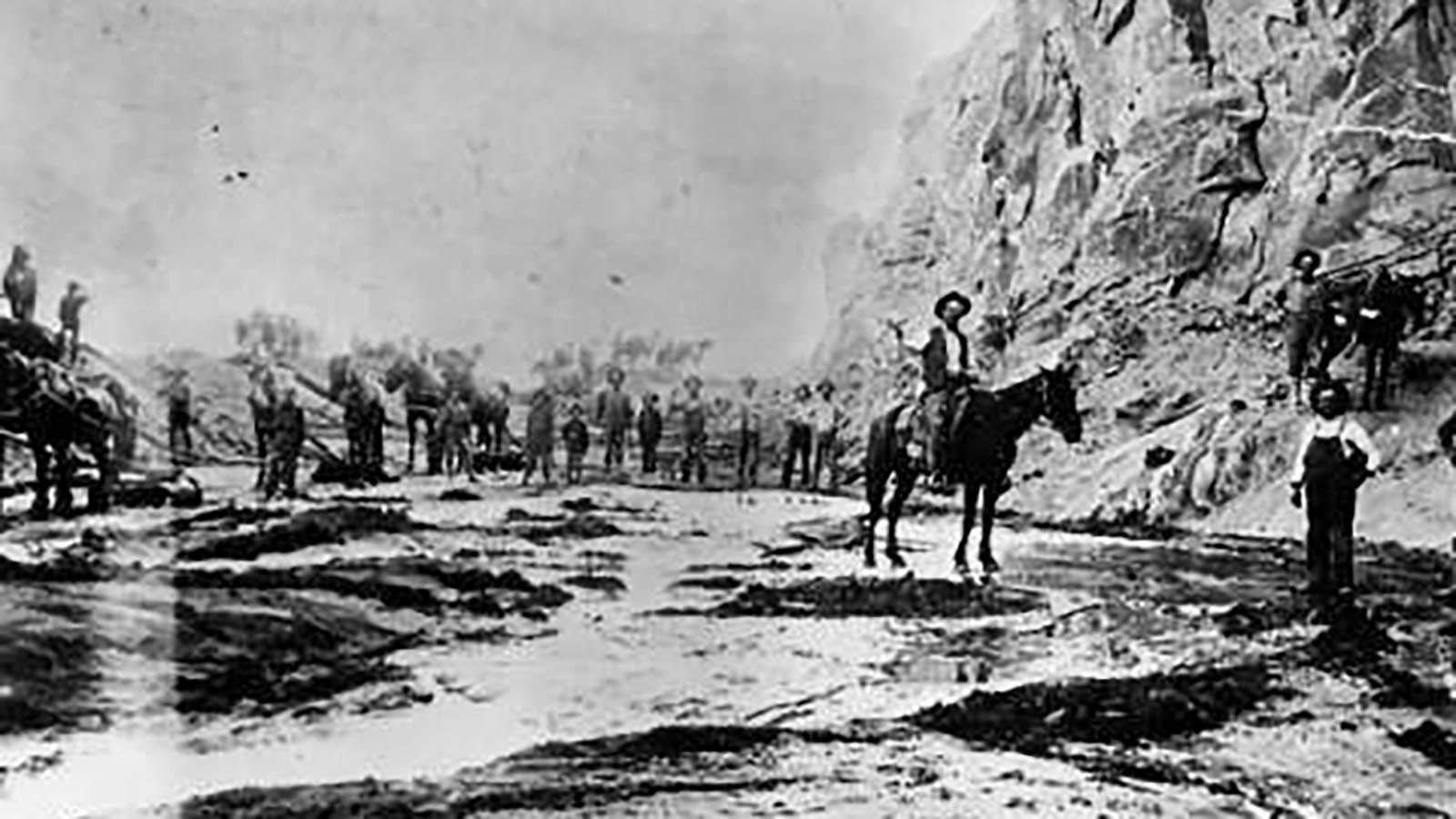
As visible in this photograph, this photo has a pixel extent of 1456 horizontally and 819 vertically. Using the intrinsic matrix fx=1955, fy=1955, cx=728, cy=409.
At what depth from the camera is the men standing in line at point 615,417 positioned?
3.03 meters

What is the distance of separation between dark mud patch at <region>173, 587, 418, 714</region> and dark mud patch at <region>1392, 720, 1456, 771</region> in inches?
59.5

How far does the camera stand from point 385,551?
3078 mm

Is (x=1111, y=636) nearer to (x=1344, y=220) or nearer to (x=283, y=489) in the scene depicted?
(x=1344, y=220)

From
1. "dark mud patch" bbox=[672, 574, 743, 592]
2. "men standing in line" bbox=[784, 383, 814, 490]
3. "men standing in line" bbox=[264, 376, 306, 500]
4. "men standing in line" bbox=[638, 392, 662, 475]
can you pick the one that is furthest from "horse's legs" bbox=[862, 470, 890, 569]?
"men standing in line" bbox=[264, 376, 306, 500]

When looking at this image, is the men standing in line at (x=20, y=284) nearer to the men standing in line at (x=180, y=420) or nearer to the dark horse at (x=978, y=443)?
the men standing in line at (x=180, y=420)

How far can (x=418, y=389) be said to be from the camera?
3.05 meters

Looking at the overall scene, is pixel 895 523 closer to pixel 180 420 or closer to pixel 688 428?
pixel 688 428

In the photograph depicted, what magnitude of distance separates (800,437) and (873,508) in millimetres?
172

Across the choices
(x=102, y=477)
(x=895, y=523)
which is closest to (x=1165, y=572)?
(x=895, y=523)

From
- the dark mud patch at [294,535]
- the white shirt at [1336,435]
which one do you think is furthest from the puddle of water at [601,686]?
the white shirt at [1336,435]

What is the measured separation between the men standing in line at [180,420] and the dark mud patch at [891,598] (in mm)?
902

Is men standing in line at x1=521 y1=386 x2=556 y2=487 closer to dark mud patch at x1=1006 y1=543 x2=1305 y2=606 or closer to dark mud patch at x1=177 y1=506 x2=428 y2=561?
dark mud patch at x1=177 y1=506 x2=428 y2=561

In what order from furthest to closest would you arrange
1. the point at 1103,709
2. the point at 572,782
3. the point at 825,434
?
the point at 825,434, the point at 1103,709, the point at 572,782

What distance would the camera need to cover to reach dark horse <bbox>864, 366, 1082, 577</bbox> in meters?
3.08
